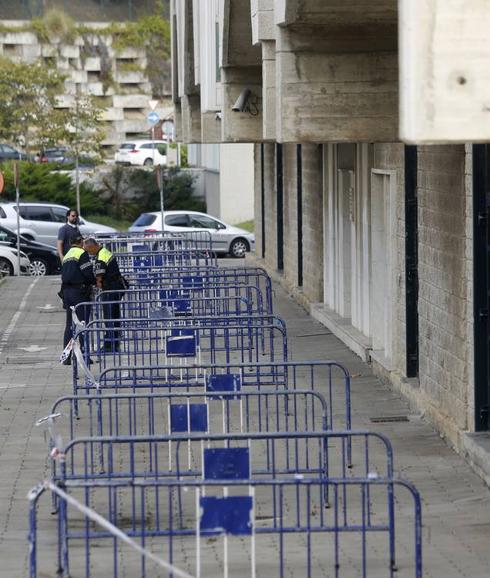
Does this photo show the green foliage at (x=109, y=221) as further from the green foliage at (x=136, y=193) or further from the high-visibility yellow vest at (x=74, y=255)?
the high-visibility yellow vest at (x=74, y=255)

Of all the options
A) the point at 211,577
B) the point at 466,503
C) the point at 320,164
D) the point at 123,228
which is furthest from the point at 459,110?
the point at 123,228

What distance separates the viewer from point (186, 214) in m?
44.5

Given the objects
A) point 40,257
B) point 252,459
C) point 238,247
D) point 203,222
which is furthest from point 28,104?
point 252,459

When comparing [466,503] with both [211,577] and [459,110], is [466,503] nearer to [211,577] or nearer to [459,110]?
[211,577]

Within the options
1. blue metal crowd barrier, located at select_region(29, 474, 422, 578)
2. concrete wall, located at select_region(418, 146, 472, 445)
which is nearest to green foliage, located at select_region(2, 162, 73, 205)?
concrete wall, located at select_region(418, 146, 472, 445)

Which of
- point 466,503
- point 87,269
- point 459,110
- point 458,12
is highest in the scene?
point 458,12

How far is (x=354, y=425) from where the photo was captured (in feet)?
50.0

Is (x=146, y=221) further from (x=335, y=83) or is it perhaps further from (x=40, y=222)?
(x=335, y=83)

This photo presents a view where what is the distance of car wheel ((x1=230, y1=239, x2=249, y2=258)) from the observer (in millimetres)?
44156

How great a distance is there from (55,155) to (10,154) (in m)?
1.96

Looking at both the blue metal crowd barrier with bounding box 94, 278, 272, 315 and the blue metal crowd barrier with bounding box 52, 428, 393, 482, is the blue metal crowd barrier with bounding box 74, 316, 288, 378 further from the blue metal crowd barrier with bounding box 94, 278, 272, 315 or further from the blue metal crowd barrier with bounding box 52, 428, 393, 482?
the blue metal crowd barrier with bounding box 52, 428, 393, 482

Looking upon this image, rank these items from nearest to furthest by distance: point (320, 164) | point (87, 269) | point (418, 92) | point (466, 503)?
point (418, 92), point (466, 503), point (87, 269), point (320, 164)

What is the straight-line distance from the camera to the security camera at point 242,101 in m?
21.8

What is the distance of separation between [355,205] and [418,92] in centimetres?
1385
